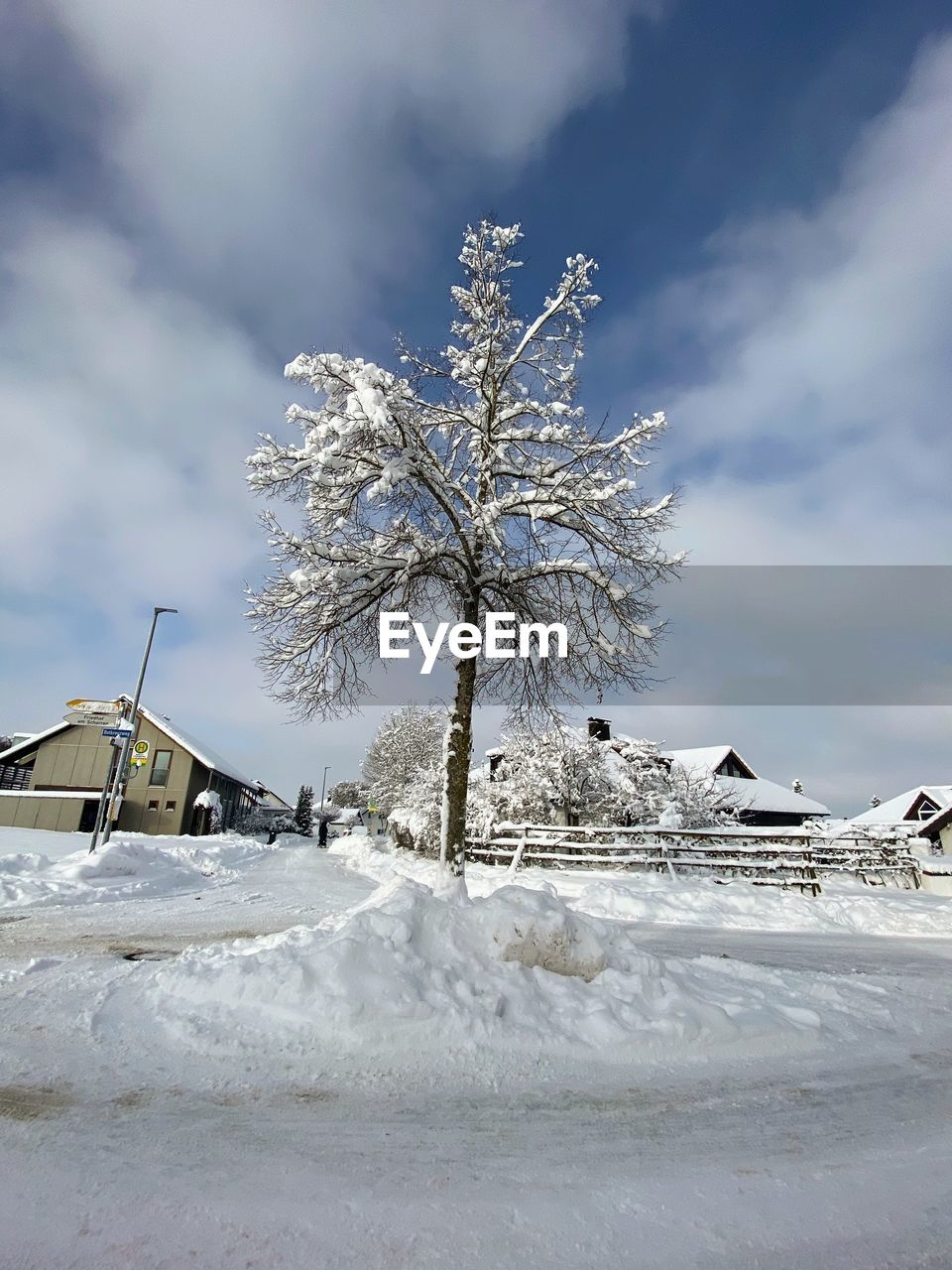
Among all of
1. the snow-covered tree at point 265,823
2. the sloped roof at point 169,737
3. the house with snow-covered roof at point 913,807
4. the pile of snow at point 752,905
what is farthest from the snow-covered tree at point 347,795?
the pile of snow at point 752,905

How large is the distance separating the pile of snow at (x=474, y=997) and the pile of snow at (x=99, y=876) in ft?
25.8

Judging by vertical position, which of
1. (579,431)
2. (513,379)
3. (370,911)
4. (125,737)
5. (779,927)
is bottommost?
(779,927)

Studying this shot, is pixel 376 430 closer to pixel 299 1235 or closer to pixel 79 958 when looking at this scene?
pixel 79 958

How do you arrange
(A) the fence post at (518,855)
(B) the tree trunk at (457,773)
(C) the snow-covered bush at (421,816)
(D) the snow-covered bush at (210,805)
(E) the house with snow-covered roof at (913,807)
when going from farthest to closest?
(E) the house with snow-covered roof at (913,807) → (D) the snow-covered bush at (210,805) → (C) the snow-covered bush at (421,816) → (A) the fence post at (518,855) → (B) the tree trunk at (457,773)

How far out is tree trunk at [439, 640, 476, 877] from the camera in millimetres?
9398

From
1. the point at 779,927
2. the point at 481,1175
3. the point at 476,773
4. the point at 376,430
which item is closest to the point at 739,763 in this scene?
the point at 476,773

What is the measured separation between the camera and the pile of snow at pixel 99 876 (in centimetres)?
1105

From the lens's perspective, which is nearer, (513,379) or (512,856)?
(513,379)

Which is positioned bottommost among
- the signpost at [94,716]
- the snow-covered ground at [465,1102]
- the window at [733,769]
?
the snow-covered ground at [465,1102]

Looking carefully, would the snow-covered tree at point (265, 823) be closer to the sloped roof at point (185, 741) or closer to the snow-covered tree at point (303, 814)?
the snow-covered tree at point (303, 814)

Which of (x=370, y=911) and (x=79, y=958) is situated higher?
(x=370, y=911)

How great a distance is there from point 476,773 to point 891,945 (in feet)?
77.3

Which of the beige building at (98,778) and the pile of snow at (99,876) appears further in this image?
the beige building at (98,778)

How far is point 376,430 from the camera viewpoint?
867 cm
